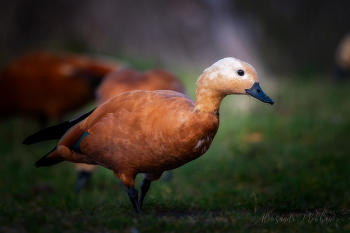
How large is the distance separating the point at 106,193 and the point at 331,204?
2.42 meters

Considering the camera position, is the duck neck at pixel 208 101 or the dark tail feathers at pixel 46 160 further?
the dark tail feathers at pixel 46 160

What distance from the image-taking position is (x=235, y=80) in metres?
2.60

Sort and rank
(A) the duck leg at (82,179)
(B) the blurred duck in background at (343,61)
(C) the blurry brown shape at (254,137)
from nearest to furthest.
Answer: (A) the duck leg at (82,179)
(C) the blurry brown shape at (254,137)
(B) the blurred duck in background at (343,61)

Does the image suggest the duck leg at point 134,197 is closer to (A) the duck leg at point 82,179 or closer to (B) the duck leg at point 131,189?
(B) the duck leg at point 131,189

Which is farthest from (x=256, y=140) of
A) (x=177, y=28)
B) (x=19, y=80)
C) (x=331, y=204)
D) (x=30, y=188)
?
(x=177, y=28)

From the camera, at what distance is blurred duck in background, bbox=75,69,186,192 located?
454 cm

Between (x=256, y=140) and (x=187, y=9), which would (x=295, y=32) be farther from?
(x=256, y=140)

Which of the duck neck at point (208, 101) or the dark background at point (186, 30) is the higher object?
the dark background at point (186, 30)

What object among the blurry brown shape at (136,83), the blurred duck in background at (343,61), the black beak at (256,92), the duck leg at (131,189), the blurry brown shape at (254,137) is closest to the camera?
the black beak at (256,92)

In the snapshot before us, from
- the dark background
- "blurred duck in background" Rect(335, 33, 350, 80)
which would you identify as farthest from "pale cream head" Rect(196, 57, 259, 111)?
"blurred duck in background" Rect(335, 33, 350, 80)

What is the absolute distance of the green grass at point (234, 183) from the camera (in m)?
2.69

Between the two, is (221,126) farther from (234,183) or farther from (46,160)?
(46,160)

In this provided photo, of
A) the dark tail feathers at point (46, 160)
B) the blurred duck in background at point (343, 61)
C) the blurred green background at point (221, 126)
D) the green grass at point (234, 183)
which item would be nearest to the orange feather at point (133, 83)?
the green grass at point (234, 183)

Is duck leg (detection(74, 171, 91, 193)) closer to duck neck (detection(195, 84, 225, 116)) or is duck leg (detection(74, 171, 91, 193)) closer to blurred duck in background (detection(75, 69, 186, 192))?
blurred duck in background (detection(75, 69, 186, 192))
